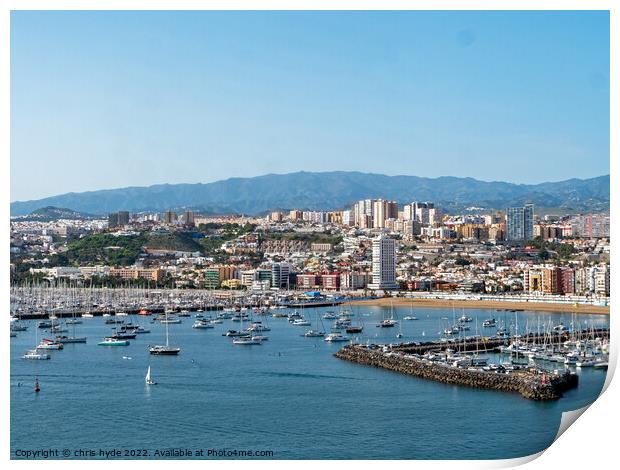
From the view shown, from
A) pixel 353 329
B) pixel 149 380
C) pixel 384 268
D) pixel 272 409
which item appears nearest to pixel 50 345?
pixel 149 380

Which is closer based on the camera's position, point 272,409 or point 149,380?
point 272,409

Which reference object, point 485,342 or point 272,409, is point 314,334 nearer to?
point 485,342

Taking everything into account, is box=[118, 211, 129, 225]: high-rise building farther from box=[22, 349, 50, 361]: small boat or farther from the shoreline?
box=[22, 349, 50, 361]: small boat

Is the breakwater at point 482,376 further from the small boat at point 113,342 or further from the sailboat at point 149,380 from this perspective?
the small boat at point 113,342

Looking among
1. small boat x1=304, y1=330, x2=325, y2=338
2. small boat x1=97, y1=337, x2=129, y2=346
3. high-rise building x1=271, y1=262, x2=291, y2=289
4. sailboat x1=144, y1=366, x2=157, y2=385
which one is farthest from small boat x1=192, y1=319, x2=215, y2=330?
high-rise building x1=271, y1=262, x2=291, y2=289

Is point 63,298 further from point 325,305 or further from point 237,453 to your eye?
point 237,453

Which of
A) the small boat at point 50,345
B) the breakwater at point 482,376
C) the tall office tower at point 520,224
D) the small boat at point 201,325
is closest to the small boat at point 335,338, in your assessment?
the breakwater at point 482,376

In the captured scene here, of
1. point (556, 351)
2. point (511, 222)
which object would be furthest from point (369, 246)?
point (556, 351)
